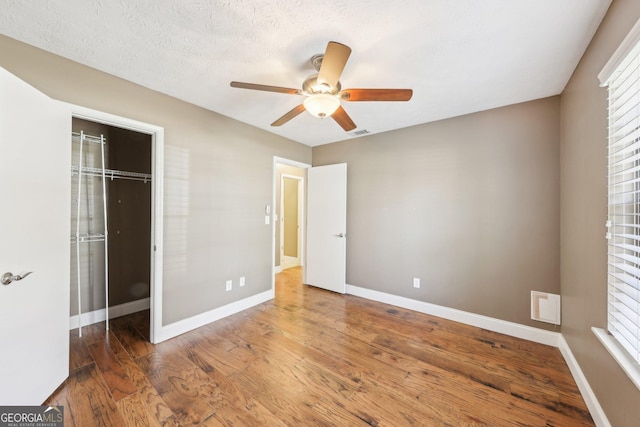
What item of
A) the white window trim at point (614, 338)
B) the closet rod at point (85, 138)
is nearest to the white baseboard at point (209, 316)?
the closet rod at point (85, 138)

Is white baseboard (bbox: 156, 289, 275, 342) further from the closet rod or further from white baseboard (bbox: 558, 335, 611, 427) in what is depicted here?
white baseboard (bbox: 558, 335, 611, 427)

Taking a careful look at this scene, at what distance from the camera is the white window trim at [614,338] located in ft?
3.62

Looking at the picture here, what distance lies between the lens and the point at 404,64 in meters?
1.92

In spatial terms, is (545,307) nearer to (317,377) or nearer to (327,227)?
(317,377)

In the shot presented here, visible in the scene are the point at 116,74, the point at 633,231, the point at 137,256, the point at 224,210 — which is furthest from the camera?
the point at 137,256

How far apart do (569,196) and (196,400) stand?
11.2ft

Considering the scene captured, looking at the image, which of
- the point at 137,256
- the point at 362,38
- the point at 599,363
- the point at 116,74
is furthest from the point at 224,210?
the point at 599,363

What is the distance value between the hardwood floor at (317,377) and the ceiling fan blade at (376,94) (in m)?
2.14

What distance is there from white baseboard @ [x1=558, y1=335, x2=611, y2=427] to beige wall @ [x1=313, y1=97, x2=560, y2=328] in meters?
0.32

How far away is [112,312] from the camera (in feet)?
9.61

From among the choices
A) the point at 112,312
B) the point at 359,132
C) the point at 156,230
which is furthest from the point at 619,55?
the point at 112,312

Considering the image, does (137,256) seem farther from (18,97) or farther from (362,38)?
(362,38)

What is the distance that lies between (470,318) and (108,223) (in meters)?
4.50

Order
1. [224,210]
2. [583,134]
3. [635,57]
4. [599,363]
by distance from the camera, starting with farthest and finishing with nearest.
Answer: [224,210], [583,134], [599,363], [635,57]
